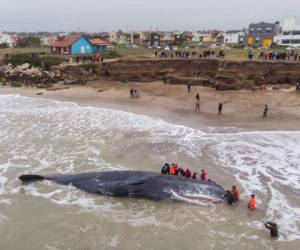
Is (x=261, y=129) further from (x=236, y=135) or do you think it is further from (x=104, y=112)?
(x=104, y=112)

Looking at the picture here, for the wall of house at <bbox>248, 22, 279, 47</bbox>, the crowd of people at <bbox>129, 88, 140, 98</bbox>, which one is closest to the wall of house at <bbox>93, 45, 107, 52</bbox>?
the crowd of people at <bbox>129, 88, 140, 98</bbox>


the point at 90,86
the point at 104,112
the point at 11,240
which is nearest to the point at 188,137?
the point at 104,112

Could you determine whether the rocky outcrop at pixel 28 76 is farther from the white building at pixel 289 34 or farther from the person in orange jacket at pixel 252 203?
the white building at pixel 289 34

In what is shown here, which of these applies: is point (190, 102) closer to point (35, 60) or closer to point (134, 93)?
point (134, 93)

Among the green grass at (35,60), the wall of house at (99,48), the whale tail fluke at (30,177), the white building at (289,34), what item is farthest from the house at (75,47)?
the white building at (289,34)

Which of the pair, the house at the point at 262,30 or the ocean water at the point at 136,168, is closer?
the ocean water at the point at 136,168

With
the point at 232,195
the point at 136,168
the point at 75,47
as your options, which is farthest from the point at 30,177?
the point at 75,47
